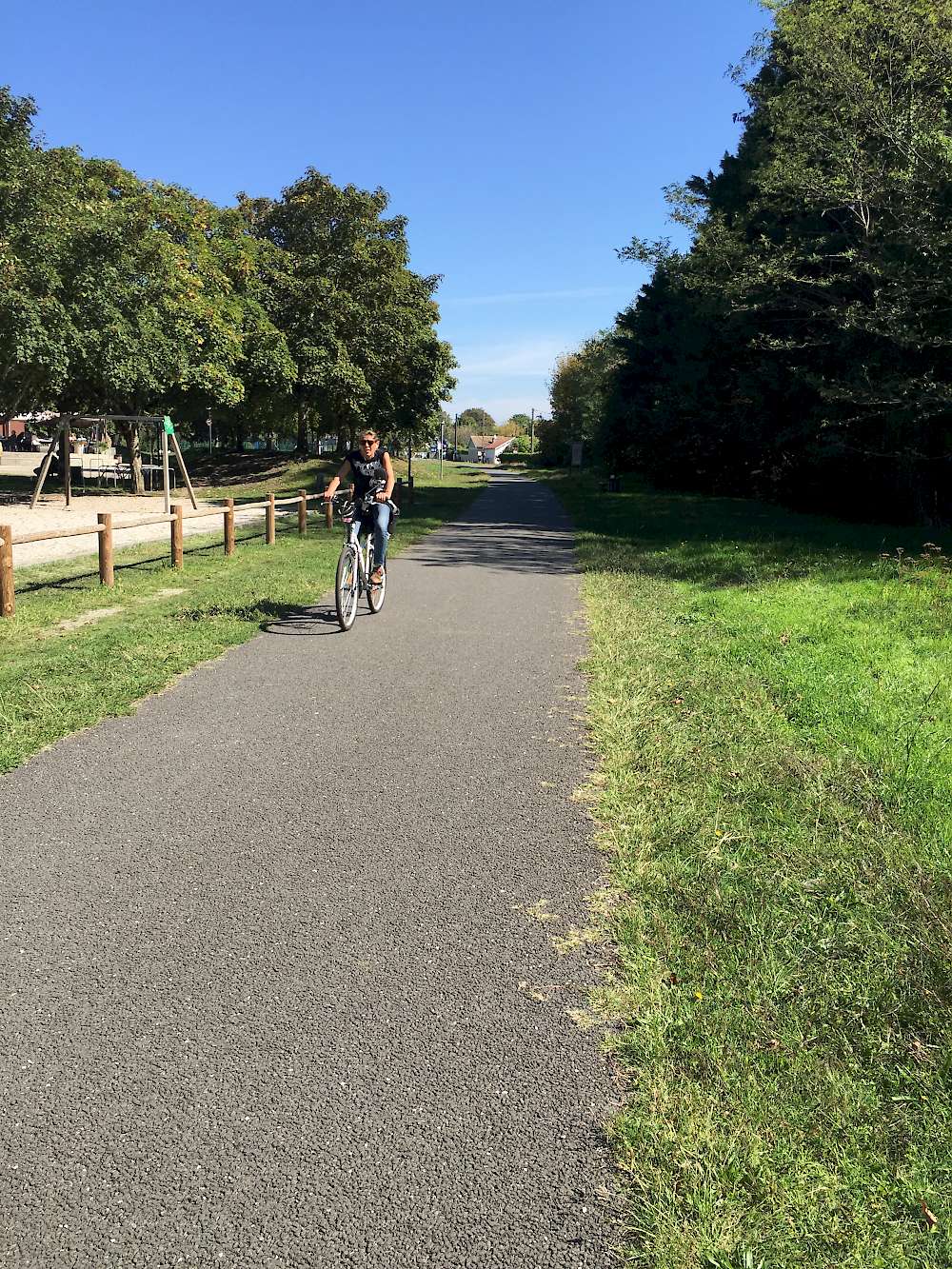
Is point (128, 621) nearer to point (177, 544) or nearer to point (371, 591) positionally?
point (371, 591)

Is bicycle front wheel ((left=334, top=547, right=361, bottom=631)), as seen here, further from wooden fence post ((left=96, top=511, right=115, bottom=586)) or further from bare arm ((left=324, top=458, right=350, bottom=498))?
wooden fence post ((left=96, top=511, right=115, bottom=586))

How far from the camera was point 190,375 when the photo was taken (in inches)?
1057

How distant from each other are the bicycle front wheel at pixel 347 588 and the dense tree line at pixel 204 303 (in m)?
15.6

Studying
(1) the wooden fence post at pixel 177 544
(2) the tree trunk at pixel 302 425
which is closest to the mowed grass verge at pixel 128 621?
(1) the wooden fence post at pixel 177 544

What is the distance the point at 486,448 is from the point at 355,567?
6430 inches

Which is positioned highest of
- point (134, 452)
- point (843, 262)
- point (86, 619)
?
point (843, 262)

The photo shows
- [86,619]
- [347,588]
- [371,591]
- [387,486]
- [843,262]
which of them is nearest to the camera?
[347,588]

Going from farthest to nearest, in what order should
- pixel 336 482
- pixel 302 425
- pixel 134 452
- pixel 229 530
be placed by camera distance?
1. pixel 302 425
2. pixel 134 452
3. pixel 229 530
4. pixel 336 482

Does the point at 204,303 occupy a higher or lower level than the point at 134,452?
higher

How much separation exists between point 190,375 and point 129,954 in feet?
85.6

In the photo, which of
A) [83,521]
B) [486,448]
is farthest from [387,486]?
[486,448]

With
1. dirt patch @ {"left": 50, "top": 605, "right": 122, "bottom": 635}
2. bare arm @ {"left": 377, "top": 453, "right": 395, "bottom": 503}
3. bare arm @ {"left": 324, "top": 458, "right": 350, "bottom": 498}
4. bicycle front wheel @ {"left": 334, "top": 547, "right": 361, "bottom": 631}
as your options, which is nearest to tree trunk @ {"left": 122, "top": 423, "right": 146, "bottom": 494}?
dirt patch @ {"left": 50, "top": 605, "right": 122, "bottom": 635}

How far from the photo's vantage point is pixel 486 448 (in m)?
169

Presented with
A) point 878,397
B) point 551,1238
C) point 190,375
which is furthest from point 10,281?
point 551,1238
